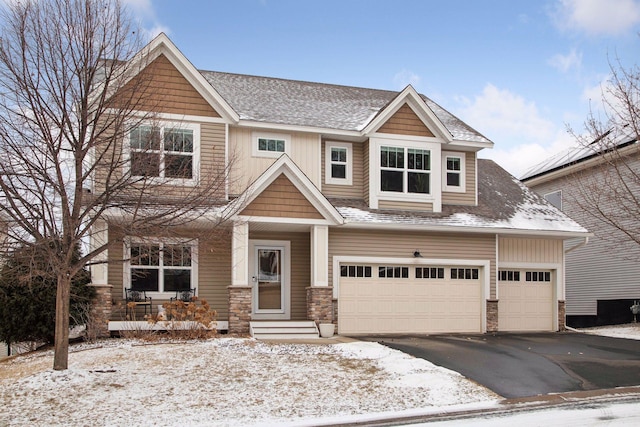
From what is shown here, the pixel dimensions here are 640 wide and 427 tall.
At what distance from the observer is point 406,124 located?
2000cm

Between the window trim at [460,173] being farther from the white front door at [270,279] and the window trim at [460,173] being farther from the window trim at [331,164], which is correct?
the white front door at [270,279]

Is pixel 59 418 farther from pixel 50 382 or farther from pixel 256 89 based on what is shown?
pixel 256 89

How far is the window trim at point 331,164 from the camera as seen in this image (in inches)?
779

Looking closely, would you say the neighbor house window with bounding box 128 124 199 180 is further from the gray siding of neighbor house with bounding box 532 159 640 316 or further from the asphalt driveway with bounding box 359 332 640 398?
the gray siding of neighbor house with bounding box 532 159 640 316

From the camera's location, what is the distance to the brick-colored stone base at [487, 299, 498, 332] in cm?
1956

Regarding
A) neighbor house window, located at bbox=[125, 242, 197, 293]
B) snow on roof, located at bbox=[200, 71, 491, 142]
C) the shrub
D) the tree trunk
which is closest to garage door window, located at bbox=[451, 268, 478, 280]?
snow on roof, located at bbox=[200, 71, 491, 142]

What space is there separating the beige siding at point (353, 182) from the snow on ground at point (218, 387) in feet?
22.5

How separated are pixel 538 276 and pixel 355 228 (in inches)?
270

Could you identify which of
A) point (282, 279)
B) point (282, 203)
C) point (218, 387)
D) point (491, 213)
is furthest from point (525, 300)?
point (218, 387)

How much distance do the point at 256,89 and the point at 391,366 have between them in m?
12.2

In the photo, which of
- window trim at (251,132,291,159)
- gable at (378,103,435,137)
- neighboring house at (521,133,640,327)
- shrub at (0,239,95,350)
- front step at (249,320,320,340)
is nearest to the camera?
shrub at (0,239,95,350)

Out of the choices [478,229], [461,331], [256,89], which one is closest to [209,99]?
[256,89]

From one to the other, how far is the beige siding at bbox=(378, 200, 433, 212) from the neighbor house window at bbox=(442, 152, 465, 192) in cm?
126

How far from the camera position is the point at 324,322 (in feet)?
57.1
